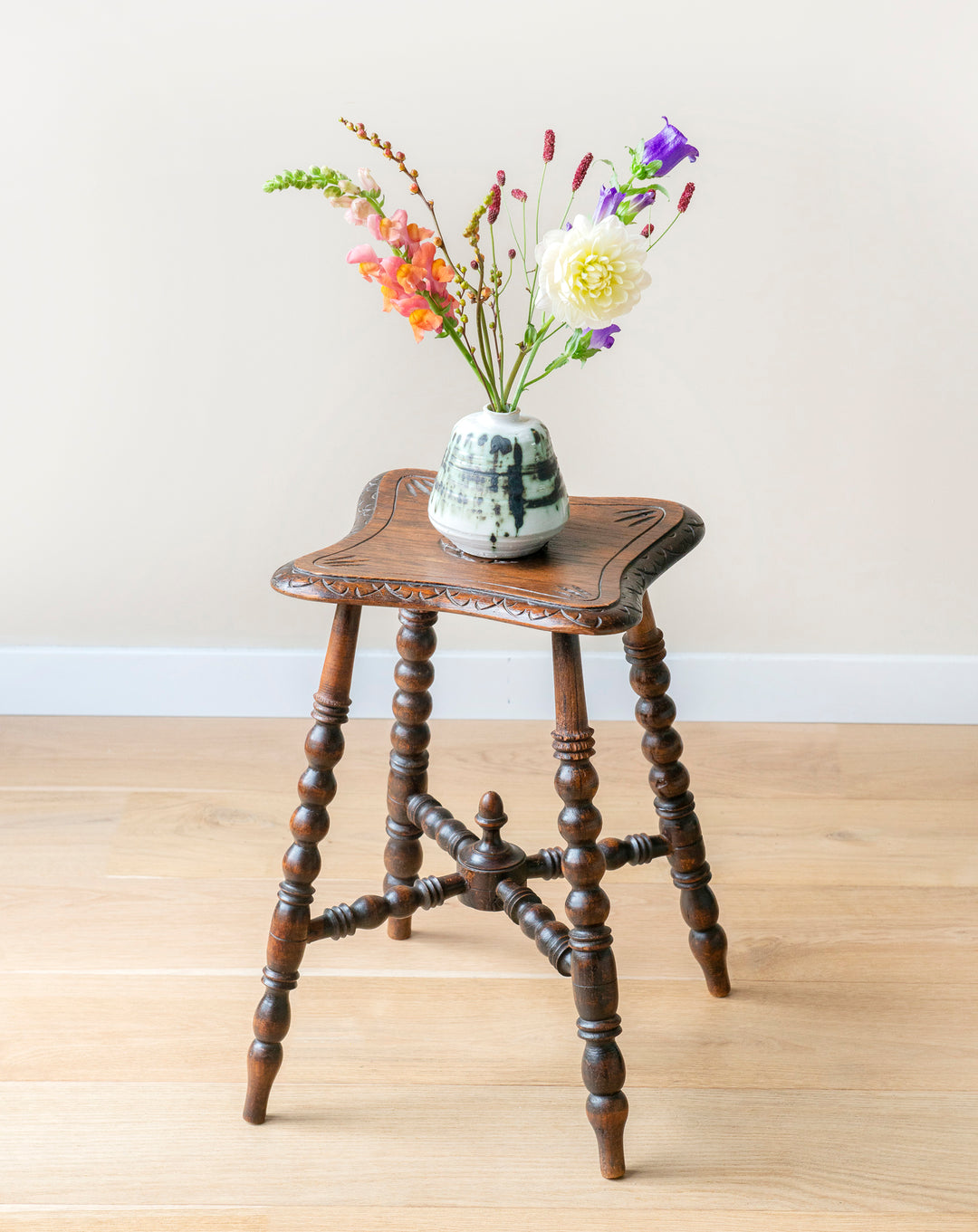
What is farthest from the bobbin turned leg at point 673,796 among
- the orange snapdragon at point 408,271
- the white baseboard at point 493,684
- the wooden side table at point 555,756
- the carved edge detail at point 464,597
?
the white baseboard at point 493,684

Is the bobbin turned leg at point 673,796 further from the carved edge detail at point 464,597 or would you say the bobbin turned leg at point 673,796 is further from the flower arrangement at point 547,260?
the flower arrangement at point 547,260

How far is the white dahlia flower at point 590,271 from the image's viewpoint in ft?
3.28

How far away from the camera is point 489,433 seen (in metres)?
1.11

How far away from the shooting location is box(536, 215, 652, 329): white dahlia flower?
39.4 inches

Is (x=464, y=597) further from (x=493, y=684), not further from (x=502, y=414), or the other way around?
(x=493, y=684)

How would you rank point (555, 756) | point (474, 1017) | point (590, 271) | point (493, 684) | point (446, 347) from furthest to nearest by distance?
point (493, 684) → point (446, 347) → point (474, 1017) → point (555, 756) → point (590, 271)

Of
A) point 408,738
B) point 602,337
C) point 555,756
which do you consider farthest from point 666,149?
point 408,738

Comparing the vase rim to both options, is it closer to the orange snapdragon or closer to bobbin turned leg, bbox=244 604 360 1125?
the orange snapdragon

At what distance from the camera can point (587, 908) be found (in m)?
1.11

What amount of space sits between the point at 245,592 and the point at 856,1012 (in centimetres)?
114

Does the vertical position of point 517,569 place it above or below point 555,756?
above

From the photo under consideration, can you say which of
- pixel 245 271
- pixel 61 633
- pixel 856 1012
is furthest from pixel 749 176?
pixel 61 633

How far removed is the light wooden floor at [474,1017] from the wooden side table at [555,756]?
8cm

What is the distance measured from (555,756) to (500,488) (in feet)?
0.99
